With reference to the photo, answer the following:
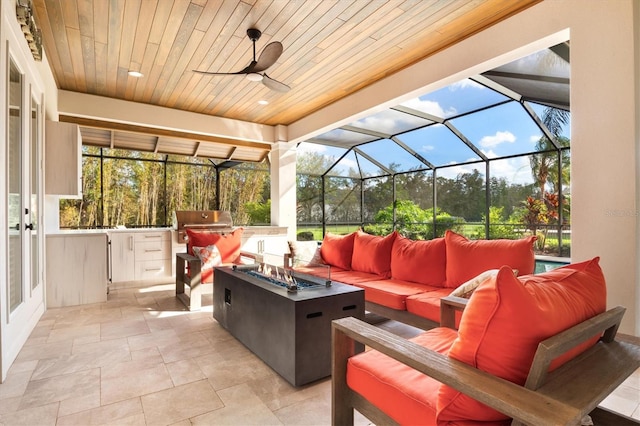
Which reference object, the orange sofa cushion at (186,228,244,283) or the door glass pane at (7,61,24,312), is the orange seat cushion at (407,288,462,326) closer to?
the orange sofa cushion at (186,228,244,283)

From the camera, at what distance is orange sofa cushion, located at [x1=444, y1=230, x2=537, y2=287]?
259 cm

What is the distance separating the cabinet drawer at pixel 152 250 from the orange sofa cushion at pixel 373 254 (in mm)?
3268

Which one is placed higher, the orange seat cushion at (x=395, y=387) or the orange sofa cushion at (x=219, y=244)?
the orange sofa cushion at (x=219, y=244)

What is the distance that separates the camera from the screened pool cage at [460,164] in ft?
16.5

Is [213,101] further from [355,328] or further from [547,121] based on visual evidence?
[547,121]

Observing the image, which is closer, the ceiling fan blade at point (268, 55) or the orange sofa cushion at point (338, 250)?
the ceiling fan blade at point (268, 55)

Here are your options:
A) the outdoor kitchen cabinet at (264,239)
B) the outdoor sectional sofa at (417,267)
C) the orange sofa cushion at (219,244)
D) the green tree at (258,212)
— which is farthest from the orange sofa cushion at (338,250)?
the green tree at (258,212)

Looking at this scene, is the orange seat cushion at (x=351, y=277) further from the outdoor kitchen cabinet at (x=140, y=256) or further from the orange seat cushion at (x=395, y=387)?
the outdoor kitchen cabinet at (x=140, y=256)

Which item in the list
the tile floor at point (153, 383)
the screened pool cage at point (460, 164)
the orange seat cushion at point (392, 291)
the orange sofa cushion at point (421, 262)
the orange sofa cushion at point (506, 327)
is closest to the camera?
the orange sofa cushion at point (506, 327)

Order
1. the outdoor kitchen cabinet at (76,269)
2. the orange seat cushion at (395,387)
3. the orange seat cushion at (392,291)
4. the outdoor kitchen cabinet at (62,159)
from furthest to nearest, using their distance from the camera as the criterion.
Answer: the outdoor kitchen cabinet at (62,159) < the outdoor kitchen cabinet at (76,269) < the orange seat cushion at (392,291) < the orange seat cushion at (395,387)

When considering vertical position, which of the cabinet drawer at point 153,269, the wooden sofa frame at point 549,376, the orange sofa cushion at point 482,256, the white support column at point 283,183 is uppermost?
the white support column at point 283,183

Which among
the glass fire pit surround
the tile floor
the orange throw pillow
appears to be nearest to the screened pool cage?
the orange throw pillow

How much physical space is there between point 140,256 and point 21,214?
2534 mm

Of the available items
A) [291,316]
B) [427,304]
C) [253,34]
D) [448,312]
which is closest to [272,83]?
[253,34]
